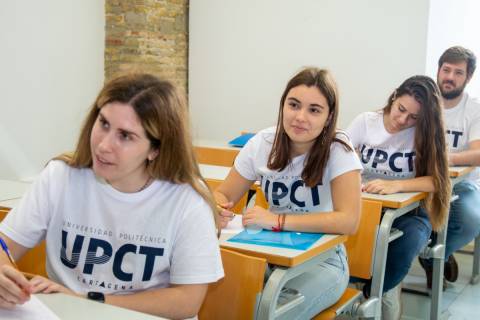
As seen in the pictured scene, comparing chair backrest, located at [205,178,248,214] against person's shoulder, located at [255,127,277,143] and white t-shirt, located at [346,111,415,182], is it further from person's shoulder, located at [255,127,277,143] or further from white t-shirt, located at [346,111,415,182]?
white t-shirt, located at [346,111,415,182]

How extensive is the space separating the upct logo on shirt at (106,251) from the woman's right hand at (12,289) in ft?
1.04

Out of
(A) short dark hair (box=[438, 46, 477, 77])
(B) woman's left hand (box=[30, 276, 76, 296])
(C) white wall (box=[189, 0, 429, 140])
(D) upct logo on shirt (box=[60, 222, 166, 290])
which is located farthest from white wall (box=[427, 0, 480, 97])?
(B) woman's left hand (box=[30, 276, 76, 296])

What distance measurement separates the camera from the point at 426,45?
14.5 feet

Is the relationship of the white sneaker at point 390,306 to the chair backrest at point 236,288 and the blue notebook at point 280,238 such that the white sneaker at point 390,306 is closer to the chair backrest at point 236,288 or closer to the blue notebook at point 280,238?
the blue notebook at point 280,238

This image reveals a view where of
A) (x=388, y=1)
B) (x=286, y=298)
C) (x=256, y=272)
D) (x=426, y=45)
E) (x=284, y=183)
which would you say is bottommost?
(x=286, y=298)

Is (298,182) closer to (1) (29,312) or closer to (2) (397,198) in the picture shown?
(2) (397,198)

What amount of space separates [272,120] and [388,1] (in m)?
1.48

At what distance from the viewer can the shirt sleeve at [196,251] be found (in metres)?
1.41

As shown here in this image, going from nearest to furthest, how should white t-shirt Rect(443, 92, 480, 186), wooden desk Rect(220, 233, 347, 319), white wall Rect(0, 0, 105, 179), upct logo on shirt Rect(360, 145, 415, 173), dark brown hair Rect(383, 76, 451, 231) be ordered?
wooden desk Rect(220, 233, 347, 319) < dark brown hair Rect(383, 76, 451, 231) < upct logo on shirt Rect(360, 145, 415, 173) < white t-shirt Rect(443, 92, 480, 186) < white wall Rect(0, 0, 105, 179)

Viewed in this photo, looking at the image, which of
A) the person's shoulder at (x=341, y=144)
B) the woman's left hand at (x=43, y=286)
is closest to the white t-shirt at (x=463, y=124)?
Result: the person's shoulder at (x=341, y=144)

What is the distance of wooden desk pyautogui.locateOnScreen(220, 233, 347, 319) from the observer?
160cm

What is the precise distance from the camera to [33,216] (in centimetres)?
148

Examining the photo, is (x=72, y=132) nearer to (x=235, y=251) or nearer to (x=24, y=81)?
(x=24, y=81)

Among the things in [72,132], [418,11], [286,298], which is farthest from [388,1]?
[286,298]
